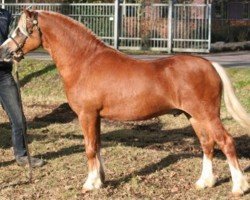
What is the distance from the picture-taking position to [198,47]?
23.0 metres

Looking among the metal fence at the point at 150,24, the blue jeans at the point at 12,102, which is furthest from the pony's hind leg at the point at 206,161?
the metal fence at the point at 150,24

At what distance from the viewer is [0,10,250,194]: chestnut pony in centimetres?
648

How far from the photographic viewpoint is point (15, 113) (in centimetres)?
787

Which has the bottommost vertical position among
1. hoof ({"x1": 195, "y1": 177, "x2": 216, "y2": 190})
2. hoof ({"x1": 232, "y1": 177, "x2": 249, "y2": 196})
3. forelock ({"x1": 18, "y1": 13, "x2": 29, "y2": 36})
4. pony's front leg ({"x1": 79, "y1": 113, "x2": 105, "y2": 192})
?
hoof ({"x1": 195, "y1": 177, "x2": 216, "y2": 190})

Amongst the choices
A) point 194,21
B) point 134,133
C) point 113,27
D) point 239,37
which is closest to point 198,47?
point 194,21

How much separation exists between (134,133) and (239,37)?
19.5 meters

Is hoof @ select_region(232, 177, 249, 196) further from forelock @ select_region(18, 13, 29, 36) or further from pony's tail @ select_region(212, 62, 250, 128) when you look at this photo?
forelock @ select_region(18, 13, 29, 36)

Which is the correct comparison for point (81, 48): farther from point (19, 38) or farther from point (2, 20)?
point (2, 20)

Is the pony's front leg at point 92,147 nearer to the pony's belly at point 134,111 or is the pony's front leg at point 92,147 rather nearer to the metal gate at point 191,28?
the pony's belly at point 134,111

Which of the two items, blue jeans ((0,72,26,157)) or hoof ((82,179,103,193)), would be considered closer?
hoof ((82,179,103,193))

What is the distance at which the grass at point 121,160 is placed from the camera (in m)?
6.80

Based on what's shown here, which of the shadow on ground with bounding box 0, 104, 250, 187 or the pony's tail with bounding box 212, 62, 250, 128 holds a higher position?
the pony's tail with bounding box 212, 62, 250, 128

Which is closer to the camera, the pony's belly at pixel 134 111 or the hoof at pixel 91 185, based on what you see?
the pony's belly at pixel 134 111

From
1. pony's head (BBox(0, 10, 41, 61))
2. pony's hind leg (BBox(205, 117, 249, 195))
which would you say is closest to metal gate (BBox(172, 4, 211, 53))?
pony's head (BBox(0, 10, 41, 61))
